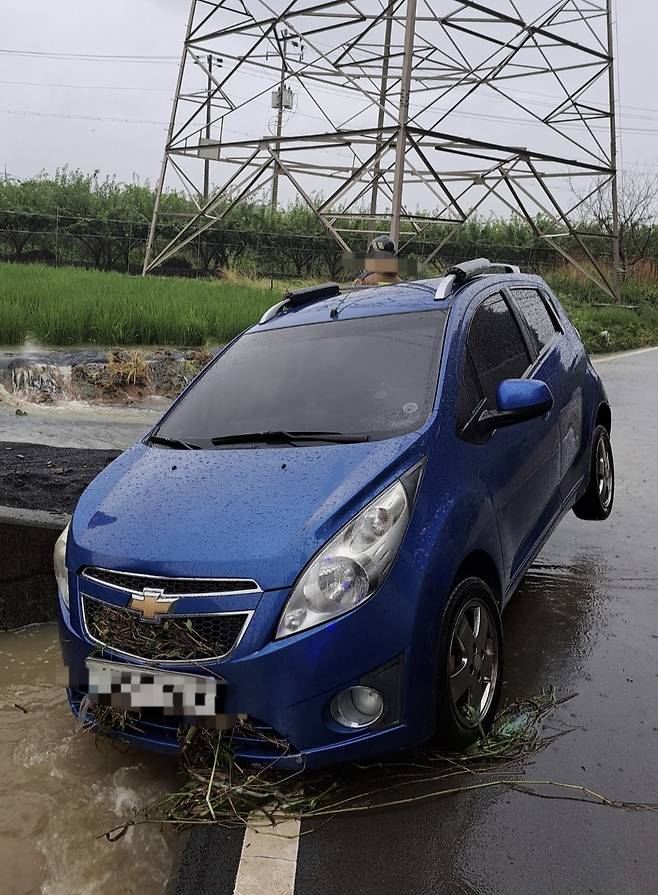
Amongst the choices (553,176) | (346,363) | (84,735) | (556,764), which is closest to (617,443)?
(346,363)

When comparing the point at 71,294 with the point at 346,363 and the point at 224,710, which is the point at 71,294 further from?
the point at 224,710

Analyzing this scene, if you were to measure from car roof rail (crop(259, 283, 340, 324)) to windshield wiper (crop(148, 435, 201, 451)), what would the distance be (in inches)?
42.9

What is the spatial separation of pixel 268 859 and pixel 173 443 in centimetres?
185

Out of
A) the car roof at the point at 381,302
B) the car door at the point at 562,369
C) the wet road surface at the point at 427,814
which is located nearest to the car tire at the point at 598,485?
the car door at the point at 562,369

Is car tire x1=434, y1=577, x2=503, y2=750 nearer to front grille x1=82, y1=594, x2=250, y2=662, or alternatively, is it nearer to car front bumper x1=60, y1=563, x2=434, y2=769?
car front bumper x1=60, y1=563, x2=434, y2=769

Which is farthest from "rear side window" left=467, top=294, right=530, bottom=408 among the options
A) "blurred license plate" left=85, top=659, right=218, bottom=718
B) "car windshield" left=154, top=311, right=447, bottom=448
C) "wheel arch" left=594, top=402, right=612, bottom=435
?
"blurred license plate" left=85, top=659, right=218, bottom=718

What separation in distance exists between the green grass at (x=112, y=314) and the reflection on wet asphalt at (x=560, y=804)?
7703 mm

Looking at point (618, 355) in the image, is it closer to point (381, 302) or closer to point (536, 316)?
point (536, 316)

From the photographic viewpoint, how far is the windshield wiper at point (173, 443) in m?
3.78

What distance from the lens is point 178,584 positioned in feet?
9.28

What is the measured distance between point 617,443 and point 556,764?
6.05 m

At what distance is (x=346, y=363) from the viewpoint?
4.04 m

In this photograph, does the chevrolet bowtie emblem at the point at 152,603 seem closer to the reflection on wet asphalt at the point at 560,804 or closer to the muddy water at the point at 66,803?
the muddy water at the point at 66,803

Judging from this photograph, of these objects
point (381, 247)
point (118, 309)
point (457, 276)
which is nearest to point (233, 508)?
point (457, 276)
